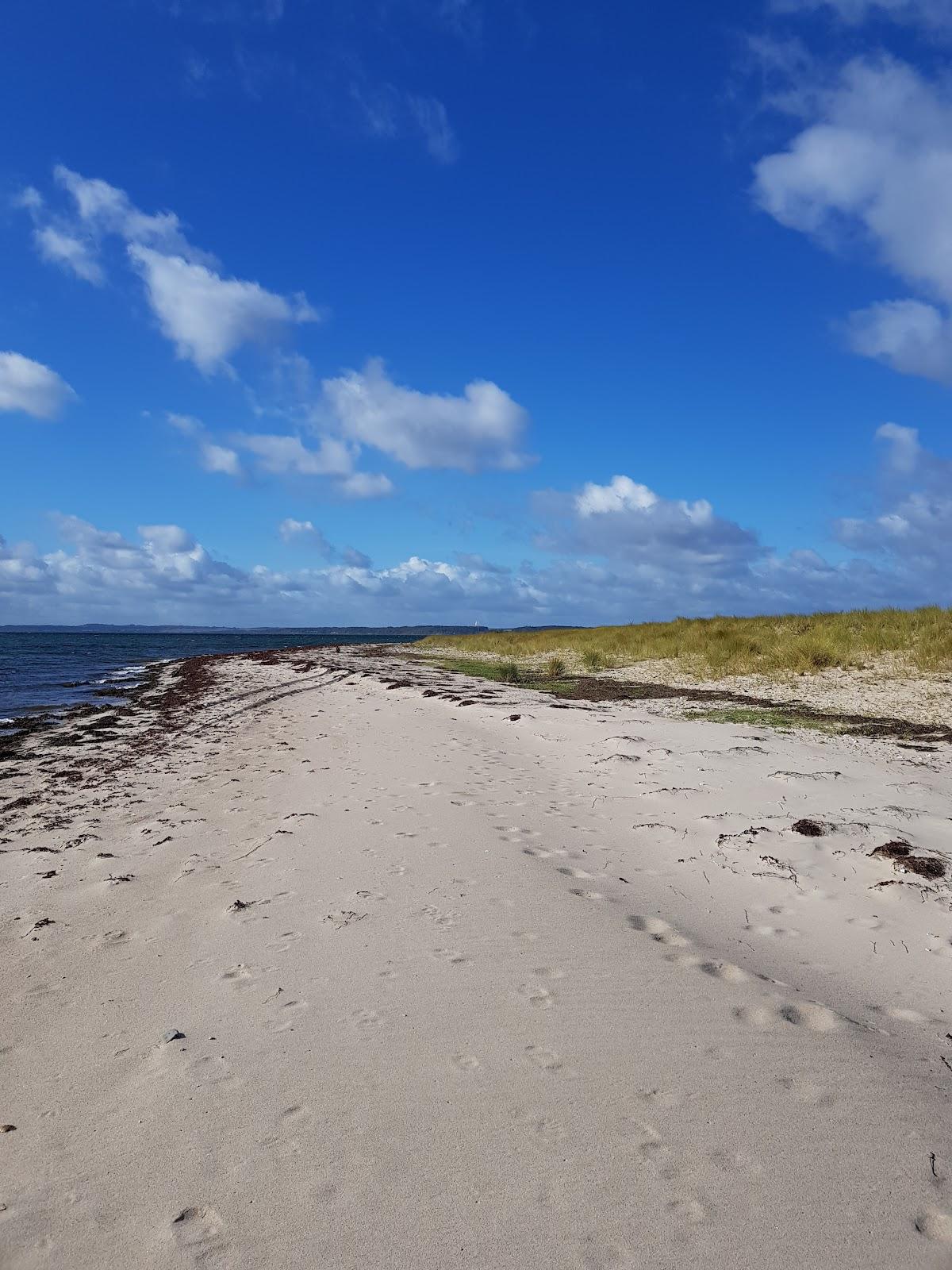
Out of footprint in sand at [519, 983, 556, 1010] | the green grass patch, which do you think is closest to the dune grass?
the green grass patch

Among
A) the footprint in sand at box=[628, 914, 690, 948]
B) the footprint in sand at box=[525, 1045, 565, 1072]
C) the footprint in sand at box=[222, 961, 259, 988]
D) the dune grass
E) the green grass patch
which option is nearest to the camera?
the footprint in sand at box=[525, 1045, 565, 1072]

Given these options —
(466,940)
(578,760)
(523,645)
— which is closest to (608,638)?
(523,645)

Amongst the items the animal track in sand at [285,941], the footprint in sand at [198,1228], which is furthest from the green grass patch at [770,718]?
the footprint in sand at [198,1228]

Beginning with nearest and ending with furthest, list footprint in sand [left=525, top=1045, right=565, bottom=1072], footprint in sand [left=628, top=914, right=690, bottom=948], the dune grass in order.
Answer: footprint in sand [left=525, top=1045, right=565, bottom=1072] < footprint in sand [left=628, top=914, right=690, bottom=948] < the dune grass

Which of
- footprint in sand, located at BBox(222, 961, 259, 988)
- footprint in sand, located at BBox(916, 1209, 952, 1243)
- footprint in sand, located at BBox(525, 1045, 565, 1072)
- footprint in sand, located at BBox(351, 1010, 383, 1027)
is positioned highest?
footprint in sand, located at BBox(916, 1209, 952, 1243)

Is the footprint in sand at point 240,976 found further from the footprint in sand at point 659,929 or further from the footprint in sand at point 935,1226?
the footprint in sand at point 935,1226

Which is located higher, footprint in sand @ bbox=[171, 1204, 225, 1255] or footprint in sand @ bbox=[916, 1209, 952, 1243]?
footprint in sand @ bbox=[916, 1209, 952, 1243]

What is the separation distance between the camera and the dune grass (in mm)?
19500

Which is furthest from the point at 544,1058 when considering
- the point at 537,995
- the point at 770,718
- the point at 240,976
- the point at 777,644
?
the point at 777,644

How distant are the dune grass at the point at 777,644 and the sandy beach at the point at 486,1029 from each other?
39.7ft

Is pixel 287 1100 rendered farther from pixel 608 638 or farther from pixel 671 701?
pixel 608 638

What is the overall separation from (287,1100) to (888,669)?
19.4 m

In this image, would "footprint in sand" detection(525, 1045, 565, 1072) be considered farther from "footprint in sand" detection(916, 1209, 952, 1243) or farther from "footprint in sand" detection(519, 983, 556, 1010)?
"footprint in sand" detection(916, 1209, 952, 1243)

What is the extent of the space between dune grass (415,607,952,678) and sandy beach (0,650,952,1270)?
12.1 metres
